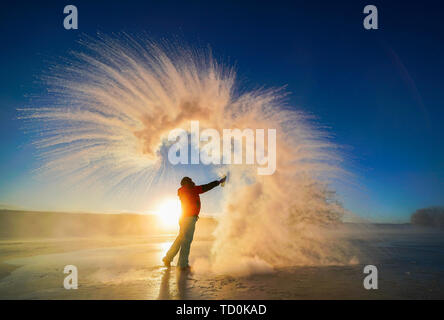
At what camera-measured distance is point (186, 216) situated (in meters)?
8.94

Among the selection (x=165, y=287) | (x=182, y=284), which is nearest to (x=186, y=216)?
(x=182, y=284)

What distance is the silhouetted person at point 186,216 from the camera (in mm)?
8781

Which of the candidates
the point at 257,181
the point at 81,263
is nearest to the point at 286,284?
the point at 257,181

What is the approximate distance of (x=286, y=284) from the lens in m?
6.67

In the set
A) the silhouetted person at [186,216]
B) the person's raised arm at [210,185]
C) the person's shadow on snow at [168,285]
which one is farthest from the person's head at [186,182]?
the person's shadow on snow at [168,285]

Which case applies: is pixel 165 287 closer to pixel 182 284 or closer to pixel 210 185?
pixel 182 284

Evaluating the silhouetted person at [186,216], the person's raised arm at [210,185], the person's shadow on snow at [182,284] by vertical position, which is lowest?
the person's shadow on snow at [182,284]

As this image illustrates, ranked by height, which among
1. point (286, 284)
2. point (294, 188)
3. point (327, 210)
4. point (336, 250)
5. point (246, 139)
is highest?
point (246, 139)

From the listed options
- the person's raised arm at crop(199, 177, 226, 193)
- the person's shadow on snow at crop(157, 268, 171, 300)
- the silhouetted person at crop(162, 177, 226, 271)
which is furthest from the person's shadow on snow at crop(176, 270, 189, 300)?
the person's raised arm at crop(199, 177, 226, 193)

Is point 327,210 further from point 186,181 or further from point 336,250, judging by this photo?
point 186,181

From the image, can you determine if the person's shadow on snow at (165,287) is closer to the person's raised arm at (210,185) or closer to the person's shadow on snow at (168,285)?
the person's shadow on snow at (168,285)
